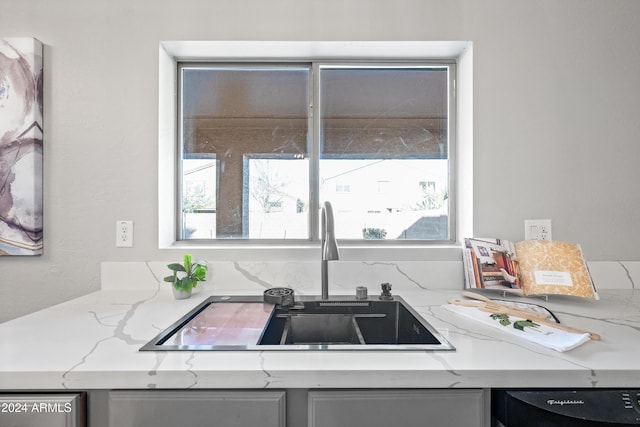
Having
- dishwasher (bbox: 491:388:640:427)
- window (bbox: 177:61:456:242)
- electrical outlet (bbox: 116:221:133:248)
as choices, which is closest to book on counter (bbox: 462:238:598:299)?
window (bbox: 177:61:456:242)

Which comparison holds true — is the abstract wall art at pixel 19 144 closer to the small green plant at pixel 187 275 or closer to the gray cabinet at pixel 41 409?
the small green plant at pixel 187 275

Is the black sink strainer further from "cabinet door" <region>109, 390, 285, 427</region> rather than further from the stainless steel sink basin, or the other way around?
"cabinet door" <region>109, 390, 285, 427</region>

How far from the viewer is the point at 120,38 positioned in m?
1.38

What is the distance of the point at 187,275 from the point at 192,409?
0.67m

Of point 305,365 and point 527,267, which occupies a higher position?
point 527,267

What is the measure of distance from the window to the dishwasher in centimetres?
94

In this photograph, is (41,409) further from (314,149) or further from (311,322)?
(314,149)

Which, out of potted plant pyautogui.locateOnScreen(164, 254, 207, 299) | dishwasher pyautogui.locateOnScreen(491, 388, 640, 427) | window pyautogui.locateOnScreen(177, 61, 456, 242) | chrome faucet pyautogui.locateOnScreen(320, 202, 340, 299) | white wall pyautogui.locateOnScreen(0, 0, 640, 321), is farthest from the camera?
window pyautogui.locateOnScreen(177, 61, 456, 242)

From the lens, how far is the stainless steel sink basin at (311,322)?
3.14 feet

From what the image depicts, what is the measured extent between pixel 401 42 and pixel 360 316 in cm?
119

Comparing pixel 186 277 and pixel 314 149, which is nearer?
pixel 186 277

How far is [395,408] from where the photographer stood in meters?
0.69

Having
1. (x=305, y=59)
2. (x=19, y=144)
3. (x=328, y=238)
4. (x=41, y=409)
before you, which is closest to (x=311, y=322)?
(x=328, y=238)

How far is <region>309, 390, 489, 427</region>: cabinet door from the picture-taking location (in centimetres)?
68
